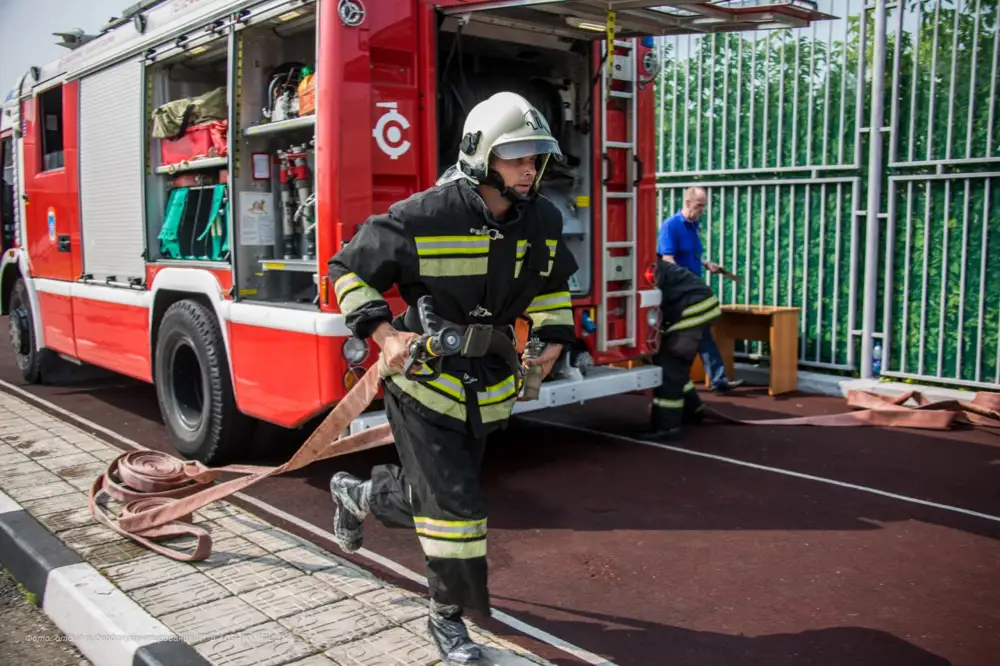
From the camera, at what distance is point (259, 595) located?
3740 mm

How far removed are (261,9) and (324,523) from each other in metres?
2.78

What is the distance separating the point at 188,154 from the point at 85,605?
11.2 feet

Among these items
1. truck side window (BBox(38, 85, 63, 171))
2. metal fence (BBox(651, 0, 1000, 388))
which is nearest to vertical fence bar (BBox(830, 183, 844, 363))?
metal fence (BBox(651, 0, 1000, 388))

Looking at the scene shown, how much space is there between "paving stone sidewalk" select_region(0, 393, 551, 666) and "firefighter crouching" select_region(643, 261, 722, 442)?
118 inches

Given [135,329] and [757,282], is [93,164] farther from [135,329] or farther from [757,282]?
[757,282]

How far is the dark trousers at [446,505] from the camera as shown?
3.13 metres

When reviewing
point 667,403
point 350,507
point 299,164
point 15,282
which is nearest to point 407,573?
point 350,507

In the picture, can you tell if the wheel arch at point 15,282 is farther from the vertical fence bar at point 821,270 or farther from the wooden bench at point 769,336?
the vertical fence bar at point 821,270

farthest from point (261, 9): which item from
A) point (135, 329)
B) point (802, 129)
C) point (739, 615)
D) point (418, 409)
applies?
point (802, 129)

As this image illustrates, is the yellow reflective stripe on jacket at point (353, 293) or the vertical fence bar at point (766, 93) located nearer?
the yellow reflective stripe on jacket at point (353, 293)

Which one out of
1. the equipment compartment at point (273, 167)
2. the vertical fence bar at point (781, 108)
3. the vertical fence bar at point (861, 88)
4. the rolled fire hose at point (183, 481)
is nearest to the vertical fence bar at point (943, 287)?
the vertical fence bar at point (861, 88)

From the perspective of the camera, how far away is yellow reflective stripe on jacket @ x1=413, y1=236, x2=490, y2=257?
320 centimetres

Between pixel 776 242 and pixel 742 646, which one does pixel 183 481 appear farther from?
pixel 776 242

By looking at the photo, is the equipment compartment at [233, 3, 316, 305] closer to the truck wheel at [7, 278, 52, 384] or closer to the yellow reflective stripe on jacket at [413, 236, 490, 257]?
the yellow reflective stripe on jacket at [413, 236, 490, 257]
